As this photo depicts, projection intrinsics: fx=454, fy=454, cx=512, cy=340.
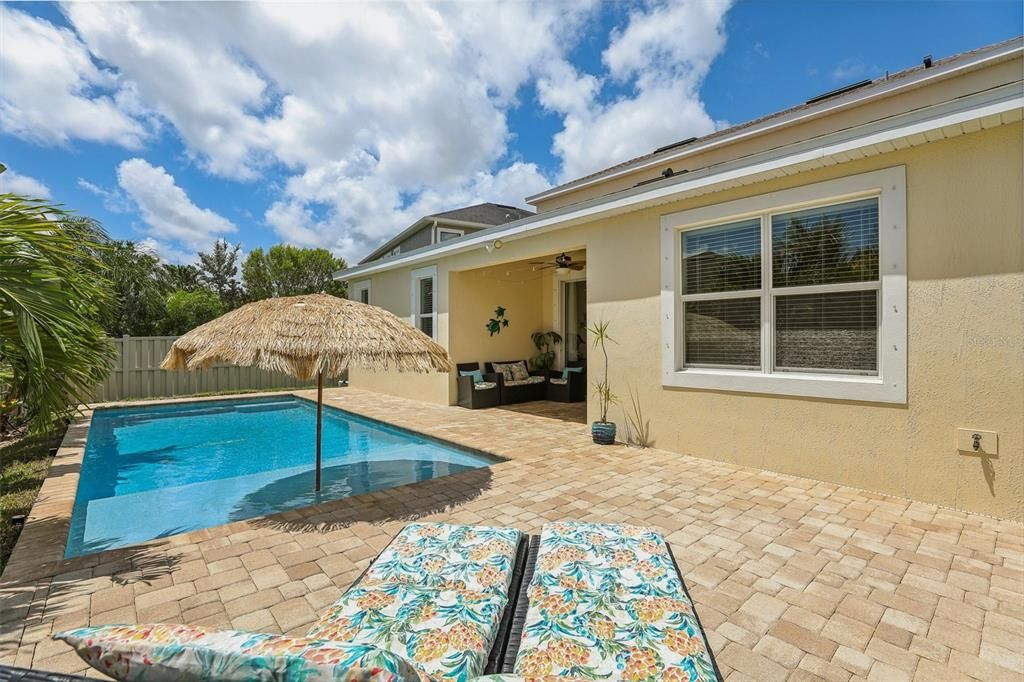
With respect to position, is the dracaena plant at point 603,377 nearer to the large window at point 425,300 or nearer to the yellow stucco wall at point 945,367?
the yellow stucco wall at point 945,367

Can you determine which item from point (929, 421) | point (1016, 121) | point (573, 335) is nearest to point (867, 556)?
point (929, 421)

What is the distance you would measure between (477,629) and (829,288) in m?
5.74

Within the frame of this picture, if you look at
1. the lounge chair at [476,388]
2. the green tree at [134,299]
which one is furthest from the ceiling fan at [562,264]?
the green tree at [134,299]

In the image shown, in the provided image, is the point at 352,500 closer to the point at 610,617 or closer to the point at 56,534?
the point at 56,534

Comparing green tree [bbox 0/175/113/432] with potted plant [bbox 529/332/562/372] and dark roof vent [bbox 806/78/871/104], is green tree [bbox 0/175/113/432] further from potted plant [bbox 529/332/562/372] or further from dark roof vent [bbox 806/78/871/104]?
dark roof vent [bbox 806/78/871/104]

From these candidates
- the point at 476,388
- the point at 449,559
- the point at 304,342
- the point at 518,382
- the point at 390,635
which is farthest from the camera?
the point at 518,382

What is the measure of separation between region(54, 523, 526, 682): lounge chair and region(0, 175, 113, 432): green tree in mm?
3022

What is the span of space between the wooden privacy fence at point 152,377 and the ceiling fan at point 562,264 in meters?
7.53

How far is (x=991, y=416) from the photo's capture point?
451 centimetres

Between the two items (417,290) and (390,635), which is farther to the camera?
(417,290)

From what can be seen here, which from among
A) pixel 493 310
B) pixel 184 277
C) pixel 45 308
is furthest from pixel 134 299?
pixel 45 308

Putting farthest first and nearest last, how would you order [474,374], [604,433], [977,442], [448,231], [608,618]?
[448,231], [474,374], [604,433], [977,442], [608,618]

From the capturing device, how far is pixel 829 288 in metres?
5.58

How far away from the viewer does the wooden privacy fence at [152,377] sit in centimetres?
1379
